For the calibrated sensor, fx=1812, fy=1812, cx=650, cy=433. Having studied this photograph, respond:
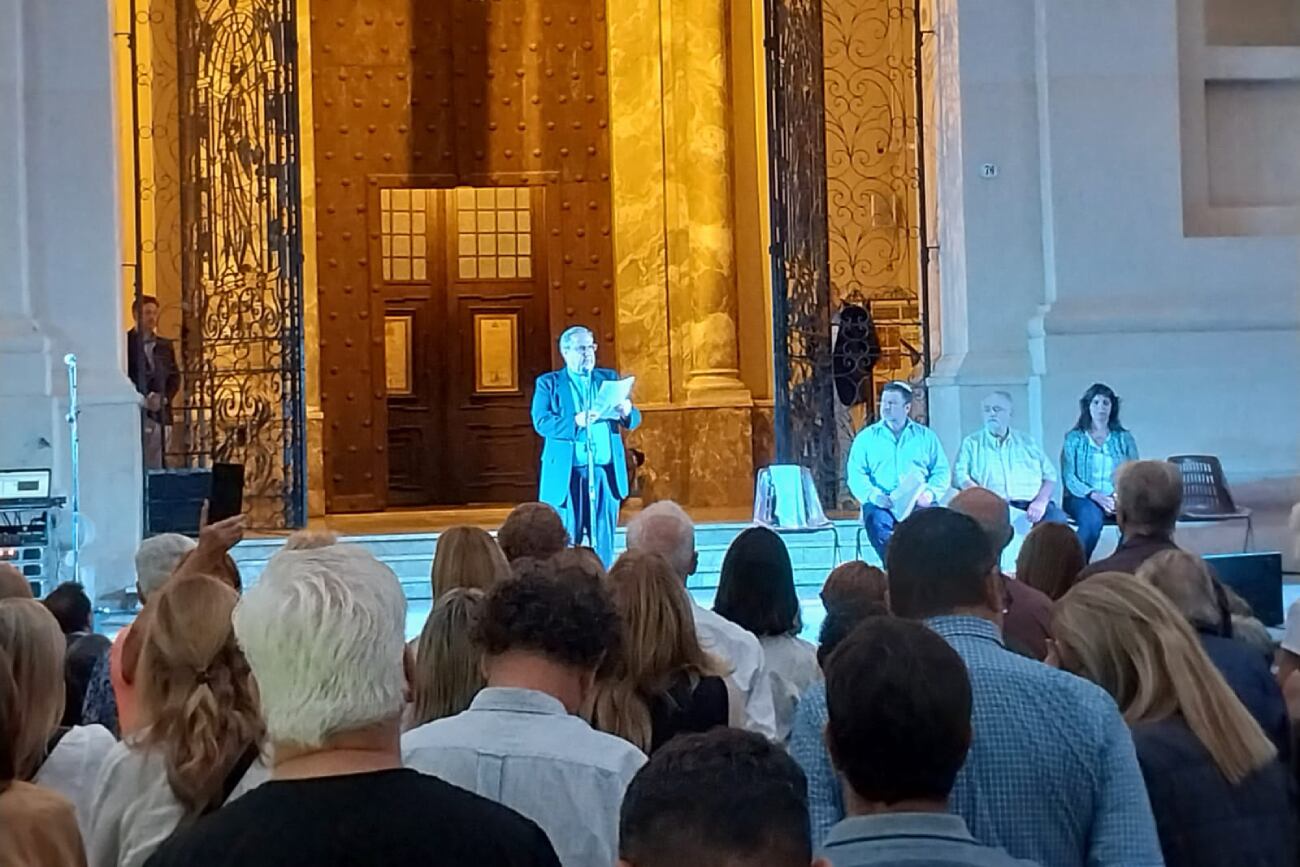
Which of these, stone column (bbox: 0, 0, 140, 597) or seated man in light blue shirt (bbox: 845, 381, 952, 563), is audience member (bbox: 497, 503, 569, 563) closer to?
seated man in light blue shirt (bbox: 845, 381, 952, 563)

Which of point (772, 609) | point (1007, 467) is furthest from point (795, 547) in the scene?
point (772, 609)

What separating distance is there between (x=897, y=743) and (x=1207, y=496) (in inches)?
338

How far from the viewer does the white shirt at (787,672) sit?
4.60m

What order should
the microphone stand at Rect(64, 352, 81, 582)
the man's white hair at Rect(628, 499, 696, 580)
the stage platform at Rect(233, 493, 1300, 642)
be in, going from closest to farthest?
the man's white hair at Rect(628, 499, 696, 580) < the microphone stand at Rect(64, 352, 81, 582) < the stage platform at Rect(233, 493, 1300, 642)

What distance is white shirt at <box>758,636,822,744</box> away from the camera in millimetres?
4598

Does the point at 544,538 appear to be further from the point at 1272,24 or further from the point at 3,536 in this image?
the point at 1272,24

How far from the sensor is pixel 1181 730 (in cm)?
294

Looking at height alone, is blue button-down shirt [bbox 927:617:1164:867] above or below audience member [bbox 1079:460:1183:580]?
below

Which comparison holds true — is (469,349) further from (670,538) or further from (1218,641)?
(1218,641)

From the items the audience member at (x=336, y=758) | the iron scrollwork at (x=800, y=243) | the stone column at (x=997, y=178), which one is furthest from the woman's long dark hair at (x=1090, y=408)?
the audience member at (x=336, y=758)

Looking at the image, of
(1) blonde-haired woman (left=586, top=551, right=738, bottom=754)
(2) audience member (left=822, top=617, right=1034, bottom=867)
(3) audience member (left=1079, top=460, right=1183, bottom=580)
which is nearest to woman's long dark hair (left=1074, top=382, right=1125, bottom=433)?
(3) audience member (left=1079, top=460, right=1183, bottom=580)

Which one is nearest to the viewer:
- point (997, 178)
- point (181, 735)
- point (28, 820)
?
point (28, 820)

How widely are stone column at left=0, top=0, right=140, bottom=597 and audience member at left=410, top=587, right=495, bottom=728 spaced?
8.13 metres

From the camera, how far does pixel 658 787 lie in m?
1.94
